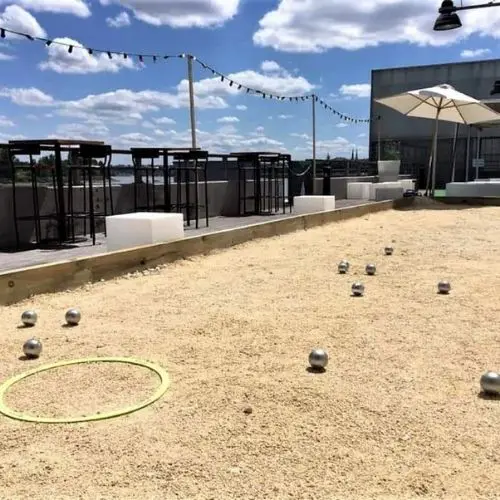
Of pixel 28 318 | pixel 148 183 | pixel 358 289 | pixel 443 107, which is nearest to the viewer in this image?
pixel 28 318

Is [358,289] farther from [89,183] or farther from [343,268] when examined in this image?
[89,183]

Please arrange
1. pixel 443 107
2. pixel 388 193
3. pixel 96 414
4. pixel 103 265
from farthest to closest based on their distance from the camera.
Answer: pixel 388 193 → pixel 443 107 → pixel 103 265 → pixel 96 414

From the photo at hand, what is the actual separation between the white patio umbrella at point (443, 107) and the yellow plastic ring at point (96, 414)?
1315cm

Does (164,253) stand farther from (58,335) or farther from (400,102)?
(400,102)

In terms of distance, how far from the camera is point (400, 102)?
16281 millimetres

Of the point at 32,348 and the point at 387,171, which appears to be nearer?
the point at 32,348

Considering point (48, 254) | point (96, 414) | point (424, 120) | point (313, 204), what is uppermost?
point (424, 120)

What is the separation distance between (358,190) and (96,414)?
53.0ft

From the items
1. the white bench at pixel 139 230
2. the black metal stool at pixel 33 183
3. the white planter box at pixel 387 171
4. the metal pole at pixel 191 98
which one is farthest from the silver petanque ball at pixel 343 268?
the white planter box at pixel 387 171

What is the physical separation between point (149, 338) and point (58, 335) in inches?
27.7

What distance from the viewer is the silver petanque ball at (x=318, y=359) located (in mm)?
3469

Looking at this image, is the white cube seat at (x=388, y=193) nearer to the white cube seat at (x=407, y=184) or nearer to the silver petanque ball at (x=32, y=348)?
the white cube seat at (x=407, y=184)

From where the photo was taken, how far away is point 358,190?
18.3 meters

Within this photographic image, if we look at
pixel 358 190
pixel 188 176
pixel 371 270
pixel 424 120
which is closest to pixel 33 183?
pixel 188 176
